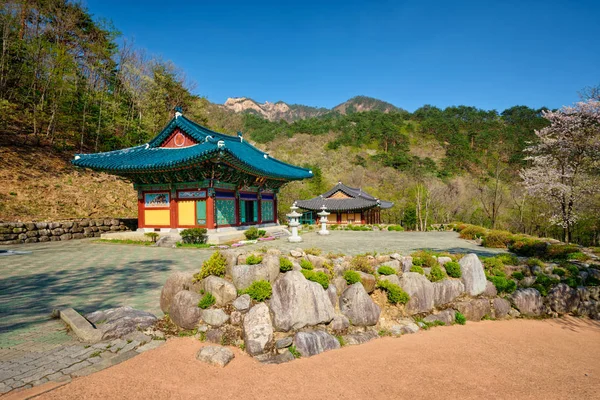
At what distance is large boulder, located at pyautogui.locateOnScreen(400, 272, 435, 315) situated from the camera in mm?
6602

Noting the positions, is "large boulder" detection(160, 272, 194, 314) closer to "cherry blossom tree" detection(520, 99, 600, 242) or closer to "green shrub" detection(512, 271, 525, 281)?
"green shrub" detection(512, 271, 525, 281)

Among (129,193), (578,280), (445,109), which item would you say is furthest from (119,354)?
(445,109)

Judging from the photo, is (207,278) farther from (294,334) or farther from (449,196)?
(449,196)

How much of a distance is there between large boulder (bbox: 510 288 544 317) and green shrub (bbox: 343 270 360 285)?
4.39m

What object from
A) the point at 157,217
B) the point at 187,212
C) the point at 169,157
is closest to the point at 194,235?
the point at 187,212

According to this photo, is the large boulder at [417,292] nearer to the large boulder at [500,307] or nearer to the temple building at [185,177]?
the large boulder at [500,307]

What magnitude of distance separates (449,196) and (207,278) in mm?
43286

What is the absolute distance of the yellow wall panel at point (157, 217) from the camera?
59.9ft

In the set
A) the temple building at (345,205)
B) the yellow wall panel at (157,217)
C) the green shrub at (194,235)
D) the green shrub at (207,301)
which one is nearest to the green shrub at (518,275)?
the green shrub at (207,301)

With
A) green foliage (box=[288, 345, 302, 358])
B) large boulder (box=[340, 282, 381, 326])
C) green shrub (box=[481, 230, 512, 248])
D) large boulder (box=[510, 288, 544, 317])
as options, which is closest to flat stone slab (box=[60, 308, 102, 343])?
green foliage (box=[288, 345, 302, 358])

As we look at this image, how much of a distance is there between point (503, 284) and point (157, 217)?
58.0 feet

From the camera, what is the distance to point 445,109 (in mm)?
83938

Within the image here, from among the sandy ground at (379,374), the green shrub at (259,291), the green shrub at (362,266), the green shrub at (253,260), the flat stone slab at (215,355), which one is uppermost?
the green shrub at (253,260)

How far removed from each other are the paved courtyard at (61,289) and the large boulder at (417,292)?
5.23 metres
